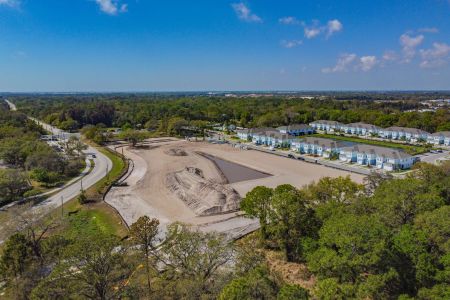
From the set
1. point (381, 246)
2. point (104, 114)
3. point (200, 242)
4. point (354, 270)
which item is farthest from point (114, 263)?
point (104, 114)


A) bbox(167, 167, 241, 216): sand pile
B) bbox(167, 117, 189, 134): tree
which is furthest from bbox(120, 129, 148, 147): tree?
bbox(167, 167, 241, 216): sand pile

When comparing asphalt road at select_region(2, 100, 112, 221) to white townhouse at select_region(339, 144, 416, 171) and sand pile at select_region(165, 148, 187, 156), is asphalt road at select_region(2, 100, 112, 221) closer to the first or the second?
sand pile at select_region(165, 148, 187, 156)

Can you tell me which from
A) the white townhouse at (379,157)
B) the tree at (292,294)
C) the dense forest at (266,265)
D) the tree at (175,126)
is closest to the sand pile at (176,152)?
the tree at (175,126)

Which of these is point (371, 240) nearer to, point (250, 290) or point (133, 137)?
point (250, 290)

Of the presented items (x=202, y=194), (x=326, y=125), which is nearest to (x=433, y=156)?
(x=326, y=125)

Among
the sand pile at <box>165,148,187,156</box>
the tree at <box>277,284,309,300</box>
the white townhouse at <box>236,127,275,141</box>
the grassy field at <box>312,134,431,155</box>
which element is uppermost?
the tree at <box>277,284,309,300</box>
